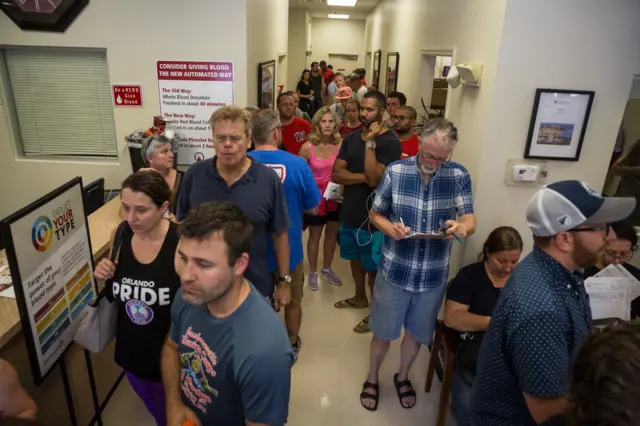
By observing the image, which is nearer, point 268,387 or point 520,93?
Result: point 268,387

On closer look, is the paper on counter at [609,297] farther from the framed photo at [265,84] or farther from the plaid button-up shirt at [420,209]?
the framed photo at [265,84]

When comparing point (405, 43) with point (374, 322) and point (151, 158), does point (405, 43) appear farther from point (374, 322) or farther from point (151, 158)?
point (374, 322)

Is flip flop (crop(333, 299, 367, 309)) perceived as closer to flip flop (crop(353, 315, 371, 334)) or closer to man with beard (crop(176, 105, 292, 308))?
flip flop (crop(353, 315, 371, 334))

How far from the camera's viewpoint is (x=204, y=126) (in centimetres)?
354

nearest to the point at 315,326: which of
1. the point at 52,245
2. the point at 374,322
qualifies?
the point at 374,322

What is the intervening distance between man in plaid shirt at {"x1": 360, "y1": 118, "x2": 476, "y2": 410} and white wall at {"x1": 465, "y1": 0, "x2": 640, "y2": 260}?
71 centimetres

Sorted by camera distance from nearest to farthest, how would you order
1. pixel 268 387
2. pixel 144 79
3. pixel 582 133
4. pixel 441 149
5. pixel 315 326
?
pixel 268 387 → pixel 441 149 → pixel 582 133 → pixel 315 326 → pixel 144 79

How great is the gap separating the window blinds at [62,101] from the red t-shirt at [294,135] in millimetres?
1616

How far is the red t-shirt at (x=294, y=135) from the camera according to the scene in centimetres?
421

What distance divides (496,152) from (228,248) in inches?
81.5

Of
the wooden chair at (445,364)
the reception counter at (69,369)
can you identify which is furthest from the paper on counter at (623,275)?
the reception counter at (69,369)

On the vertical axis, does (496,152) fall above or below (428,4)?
Answer: below

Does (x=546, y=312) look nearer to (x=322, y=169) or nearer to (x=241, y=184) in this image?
(x=241, y=184)

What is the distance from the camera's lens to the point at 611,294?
203 cm
